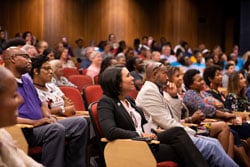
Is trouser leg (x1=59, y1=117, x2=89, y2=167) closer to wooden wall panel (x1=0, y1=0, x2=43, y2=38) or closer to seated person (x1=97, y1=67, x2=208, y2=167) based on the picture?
seated person (x1=97, y1=67, x2=208, y2=167)

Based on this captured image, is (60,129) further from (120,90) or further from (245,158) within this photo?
(245,158)

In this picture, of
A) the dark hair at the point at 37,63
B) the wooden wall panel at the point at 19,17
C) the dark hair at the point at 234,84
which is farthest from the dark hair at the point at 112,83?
the wooden wall panel at the point at 19,17

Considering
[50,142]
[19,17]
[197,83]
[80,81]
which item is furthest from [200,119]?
[19,17]

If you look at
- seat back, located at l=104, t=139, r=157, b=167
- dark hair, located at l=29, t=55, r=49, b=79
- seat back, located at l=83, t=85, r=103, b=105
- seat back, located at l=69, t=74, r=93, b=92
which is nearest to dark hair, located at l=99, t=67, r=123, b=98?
seat back, located at l=104, t=139, r=157, b=167

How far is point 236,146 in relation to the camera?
501 centimetres

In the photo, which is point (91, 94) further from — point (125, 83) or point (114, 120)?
point (114, 120)

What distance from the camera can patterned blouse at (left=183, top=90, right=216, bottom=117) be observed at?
17.2 feet

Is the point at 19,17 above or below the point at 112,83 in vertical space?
above

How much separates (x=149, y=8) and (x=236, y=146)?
11039 millimetres

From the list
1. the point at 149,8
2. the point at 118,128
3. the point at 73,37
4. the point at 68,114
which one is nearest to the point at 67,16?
the point at 73,37

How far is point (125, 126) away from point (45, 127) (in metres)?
0.68

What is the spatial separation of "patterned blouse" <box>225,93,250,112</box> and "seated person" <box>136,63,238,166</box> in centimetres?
138

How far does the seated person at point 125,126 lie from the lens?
12.4 ft

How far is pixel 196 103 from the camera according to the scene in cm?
526
